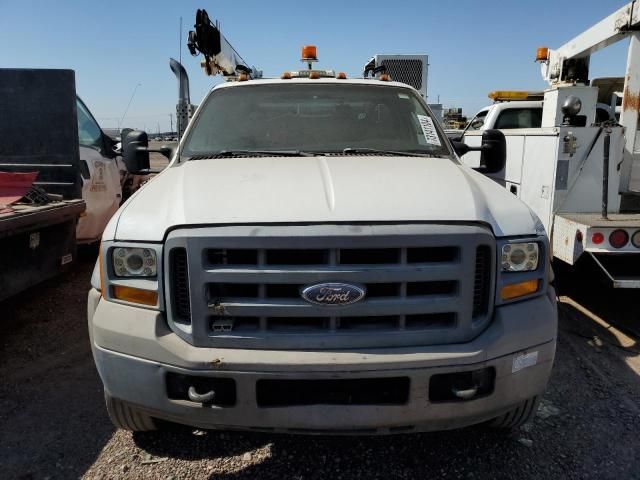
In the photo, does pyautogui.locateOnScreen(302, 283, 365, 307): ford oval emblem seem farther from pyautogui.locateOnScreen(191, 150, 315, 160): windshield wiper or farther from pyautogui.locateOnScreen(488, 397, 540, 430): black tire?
pyautogui.locateOnScreen(191, 150, 315, 160): windshield wiper

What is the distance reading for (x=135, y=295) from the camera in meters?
2.35

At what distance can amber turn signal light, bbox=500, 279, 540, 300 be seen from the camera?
92.9 inches

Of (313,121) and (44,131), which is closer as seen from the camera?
(313,121)

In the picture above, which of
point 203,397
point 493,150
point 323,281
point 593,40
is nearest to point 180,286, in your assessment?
point 203,397

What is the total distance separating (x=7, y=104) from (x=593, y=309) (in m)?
5.79

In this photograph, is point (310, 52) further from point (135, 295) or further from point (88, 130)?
point (135, 295)

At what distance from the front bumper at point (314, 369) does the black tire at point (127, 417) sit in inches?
6.7

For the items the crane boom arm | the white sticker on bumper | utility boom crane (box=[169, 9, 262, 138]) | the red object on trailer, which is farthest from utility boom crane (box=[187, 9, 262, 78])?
the white sticker on bumper

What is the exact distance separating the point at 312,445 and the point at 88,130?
4789mm

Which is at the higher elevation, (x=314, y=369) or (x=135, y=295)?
(x=135, y=295)

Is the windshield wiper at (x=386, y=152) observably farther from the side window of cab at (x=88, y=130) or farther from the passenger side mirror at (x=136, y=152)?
the side window of cab at (x=88, y=130)

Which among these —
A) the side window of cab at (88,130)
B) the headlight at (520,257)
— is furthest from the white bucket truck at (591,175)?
the side window of cab at (88,130)

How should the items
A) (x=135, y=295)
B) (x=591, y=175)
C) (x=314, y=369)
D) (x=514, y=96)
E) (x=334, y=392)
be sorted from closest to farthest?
1. (x=314, y=369)
2. (x=334, y=392)
3. (x=135, y=295)
4. (x=591, y=175)
5. (x=514, y=96)

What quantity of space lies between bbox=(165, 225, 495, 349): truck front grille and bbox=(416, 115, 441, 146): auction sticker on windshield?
Result: 59.7 inches
